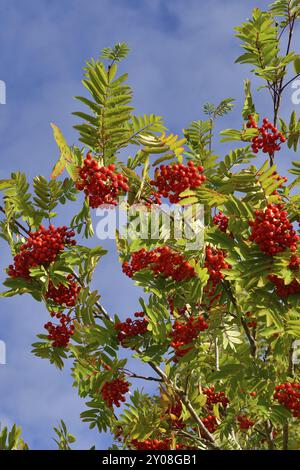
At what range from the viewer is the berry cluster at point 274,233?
4.50m

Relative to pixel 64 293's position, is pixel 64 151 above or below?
above

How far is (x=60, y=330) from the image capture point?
6.18 m

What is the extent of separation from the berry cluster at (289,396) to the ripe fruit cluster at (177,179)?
7.59 feet

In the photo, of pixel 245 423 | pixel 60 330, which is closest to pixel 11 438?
pixel 60 330

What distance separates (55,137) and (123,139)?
2.08 ft

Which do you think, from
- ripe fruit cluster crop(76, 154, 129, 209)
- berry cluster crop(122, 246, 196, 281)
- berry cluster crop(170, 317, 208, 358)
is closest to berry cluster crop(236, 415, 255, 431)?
berry cluster crop(170, 317, 208, 358)

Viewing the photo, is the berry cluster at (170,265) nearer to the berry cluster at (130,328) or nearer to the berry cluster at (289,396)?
the berry cluster at (130,328)

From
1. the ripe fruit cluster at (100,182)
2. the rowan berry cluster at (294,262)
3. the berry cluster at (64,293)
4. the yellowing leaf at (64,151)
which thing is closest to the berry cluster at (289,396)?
the rowan berry cluster at (294,262)

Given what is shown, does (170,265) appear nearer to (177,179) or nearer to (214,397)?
(177,179)

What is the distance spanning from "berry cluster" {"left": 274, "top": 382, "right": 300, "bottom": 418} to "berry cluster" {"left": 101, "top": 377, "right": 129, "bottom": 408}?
1.58m

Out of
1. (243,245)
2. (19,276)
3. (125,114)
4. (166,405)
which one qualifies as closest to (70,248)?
(19,276)

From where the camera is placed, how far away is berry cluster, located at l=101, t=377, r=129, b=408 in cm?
614

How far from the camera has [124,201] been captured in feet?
17.9

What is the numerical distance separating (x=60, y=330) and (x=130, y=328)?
2.64ft
